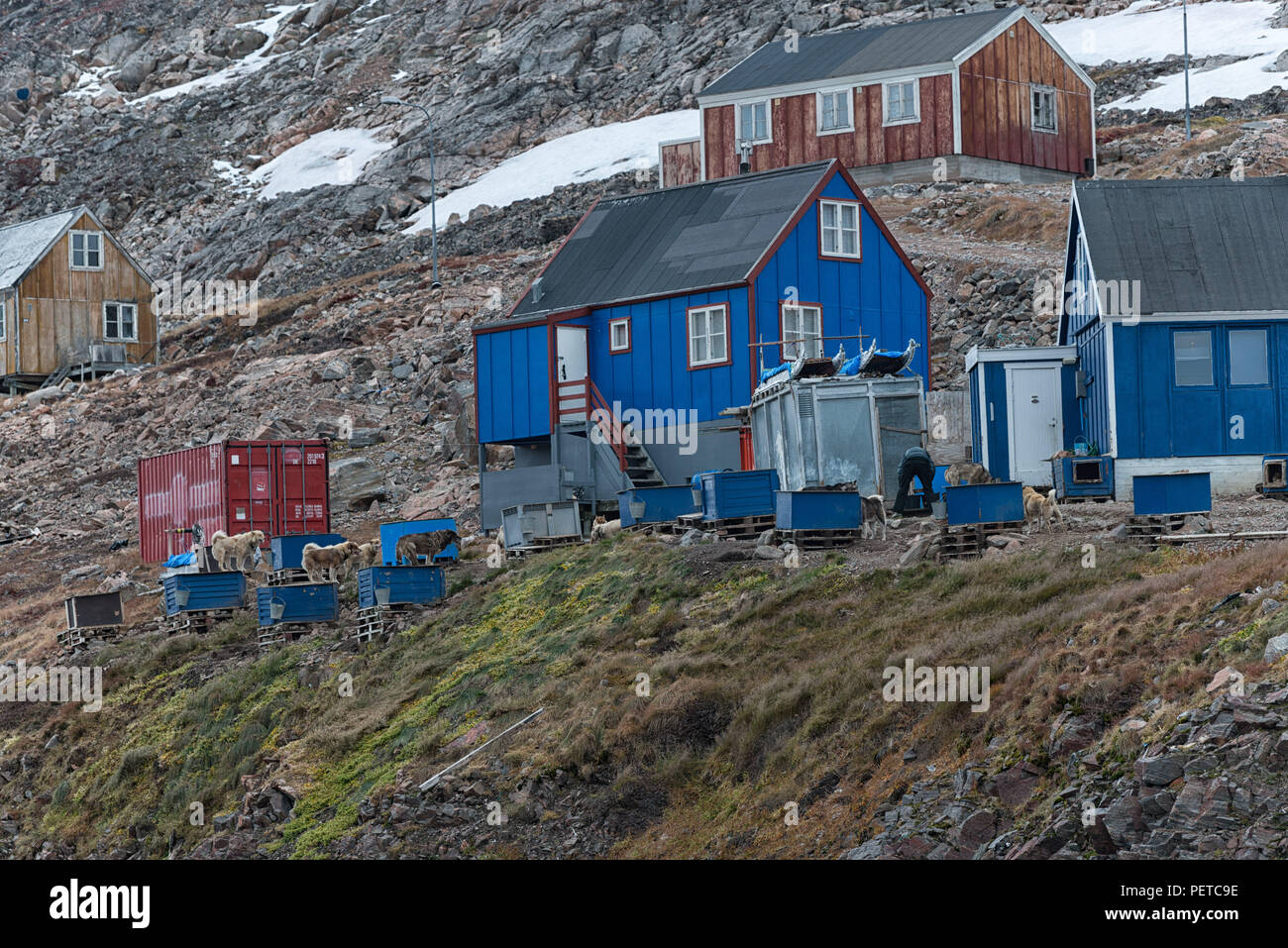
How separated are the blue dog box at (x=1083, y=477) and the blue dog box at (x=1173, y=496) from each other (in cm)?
422

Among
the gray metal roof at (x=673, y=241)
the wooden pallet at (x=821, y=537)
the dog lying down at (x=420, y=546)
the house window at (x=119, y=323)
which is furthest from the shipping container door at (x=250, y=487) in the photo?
the house window at (x=119, y=323)

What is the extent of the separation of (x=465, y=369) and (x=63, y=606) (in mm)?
13072

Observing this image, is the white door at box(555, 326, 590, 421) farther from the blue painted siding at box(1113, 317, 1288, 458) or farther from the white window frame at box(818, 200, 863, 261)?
the blue painted siding at box(1113, 317, 1288, 458)

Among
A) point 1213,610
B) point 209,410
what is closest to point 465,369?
point 209,410

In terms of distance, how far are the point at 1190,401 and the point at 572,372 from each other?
11.5m

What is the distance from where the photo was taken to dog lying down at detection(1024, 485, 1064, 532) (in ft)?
74.3

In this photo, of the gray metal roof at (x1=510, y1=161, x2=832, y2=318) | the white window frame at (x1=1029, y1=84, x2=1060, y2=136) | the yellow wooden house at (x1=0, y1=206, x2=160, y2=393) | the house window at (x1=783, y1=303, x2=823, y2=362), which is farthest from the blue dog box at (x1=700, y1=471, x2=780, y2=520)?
the yellow wooden house at (x1=0, y1=206, x2=160, y2=393)

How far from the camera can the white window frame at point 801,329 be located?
105ft

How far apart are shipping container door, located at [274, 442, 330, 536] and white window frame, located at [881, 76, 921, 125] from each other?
22776 mm

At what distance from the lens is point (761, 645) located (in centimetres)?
1998

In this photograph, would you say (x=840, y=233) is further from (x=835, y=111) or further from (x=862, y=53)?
(x=862, y=53)

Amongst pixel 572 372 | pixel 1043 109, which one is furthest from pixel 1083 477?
pixel 1043 109

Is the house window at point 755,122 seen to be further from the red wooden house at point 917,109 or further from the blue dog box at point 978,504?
the blue dog box at point 978,504
